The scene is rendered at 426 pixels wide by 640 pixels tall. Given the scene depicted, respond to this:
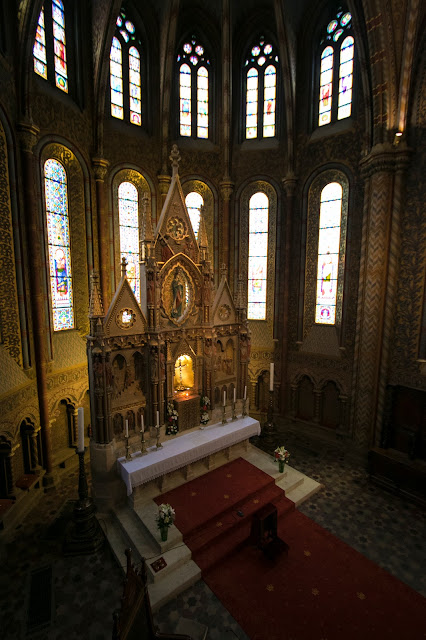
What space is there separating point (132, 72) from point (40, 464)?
14842mm

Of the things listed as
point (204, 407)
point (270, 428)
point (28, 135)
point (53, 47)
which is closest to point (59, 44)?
point (53, 47)

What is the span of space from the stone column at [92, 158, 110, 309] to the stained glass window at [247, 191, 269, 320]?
607 centimetres

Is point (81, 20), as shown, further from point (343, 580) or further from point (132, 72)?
point (343, 580)

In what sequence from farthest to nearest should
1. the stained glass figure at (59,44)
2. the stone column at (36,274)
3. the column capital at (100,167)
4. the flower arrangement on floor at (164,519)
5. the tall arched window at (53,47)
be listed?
the column capital at (100,167)
the stained glass figure at (59,44)
the tall arched window at (53,47)
the stone column at (36,274)
the flower arrangement on floor at (164,519)

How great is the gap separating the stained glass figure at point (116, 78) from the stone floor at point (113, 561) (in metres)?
13.6

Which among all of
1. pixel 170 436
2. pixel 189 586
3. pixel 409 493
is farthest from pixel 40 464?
pixel 409 493

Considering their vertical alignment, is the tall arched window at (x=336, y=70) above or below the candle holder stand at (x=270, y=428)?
above

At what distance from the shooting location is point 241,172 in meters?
14.2

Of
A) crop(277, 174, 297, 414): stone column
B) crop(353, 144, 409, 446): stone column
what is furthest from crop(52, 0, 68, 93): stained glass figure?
crop(353, 144, 409, 446): stone column

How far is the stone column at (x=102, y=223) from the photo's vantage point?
38.5 ft

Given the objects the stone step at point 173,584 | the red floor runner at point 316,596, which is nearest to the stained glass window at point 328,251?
the red floor runner at point 316,596

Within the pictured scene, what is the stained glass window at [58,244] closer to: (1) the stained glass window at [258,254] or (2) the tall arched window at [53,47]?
(2) the tall arched window at [53,47]

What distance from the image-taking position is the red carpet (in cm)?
601

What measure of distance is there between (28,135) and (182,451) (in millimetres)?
9956
